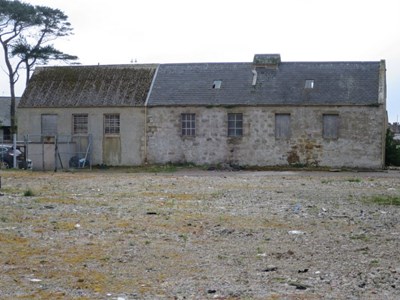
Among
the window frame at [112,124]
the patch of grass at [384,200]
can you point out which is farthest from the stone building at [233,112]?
the patch of grass at [384,200]

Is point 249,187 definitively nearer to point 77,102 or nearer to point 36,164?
point 36,164

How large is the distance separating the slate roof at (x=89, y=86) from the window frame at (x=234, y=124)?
483cm

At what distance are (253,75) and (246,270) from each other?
93.6ft

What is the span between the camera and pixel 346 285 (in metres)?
7.62

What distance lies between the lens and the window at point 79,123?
3672cm

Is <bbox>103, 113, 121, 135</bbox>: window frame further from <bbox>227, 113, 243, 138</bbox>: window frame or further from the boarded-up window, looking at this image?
<bbox>227, 113, 243, 138</bbox>: window frame

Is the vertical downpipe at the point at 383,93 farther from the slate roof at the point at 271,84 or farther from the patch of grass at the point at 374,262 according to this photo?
the patch of grass at the point at 374,262

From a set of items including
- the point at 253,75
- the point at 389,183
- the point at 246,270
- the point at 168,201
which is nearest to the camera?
the point at 246,270

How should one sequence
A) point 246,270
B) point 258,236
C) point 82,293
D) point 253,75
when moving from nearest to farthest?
point 82,293, point 246,270, point 258,236, point 253,75

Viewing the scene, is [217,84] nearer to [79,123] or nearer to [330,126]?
[330,126]

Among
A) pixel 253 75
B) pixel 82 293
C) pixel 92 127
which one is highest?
pixel 253 75

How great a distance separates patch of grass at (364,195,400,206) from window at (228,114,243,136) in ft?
56.0

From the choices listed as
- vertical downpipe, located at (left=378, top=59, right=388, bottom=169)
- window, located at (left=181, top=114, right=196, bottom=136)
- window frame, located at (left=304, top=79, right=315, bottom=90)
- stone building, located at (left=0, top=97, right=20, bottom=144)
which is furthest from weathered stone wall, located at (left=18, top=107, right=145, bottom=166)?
stone building, located at (left=0, top=97, right=20, bottom=144)

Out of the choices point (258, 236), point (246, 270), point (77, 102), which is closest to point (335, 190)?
point (258, 236)
